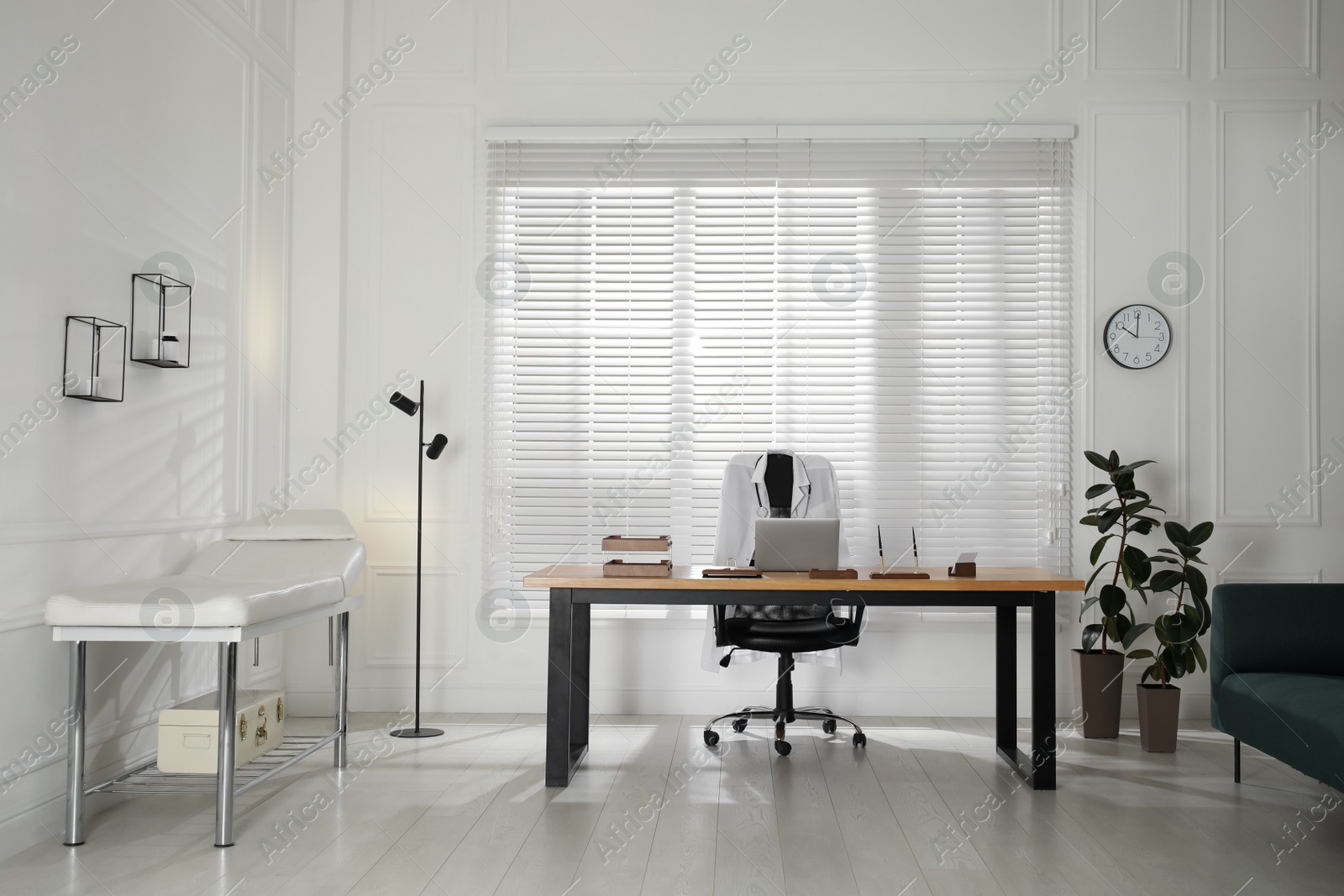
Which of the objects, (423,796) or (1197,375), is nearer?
(423,796)

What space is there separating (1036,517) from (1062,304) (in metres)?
1.06

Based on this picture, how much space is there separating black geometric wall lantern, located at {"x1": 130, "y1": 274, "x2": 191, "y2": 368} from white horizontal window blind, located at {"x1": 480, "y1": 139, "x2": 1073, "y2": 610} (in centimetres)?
146

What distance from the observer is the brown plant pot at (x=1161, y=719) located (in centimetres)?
402

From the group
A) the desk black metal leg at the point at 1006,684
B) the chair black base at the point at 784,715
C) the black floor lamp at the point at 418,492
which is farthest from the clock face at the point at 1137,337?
the black floor lamp at the point at 418,492

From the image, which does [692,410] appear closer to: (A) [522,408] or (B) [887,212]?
(A) [522,408]

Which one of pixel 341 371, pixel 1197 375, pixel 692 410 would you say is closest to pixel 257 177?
pixel 341 371

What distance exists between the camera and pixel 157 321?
3.59 m

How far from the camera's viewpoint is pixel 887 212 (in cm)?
473

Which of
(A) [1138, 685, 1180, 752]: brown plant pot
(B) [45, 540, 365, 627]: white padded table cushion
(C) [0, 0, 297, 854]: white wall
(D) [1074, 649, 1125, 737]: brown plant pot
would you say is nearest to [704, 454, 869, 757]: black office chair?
(D) [1074, 649, 1125, 737]: brown plant pot

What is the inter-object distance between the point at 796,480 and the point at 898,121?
192 cm

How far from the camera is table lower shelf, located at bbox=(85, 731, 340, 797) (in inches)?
119

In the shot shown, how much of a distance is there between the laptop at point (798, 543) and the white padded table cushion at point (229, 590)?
164 cm

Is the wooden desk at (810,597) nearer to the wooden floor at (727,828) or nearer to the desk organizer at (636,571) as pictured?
the desk organizer at (636,571)

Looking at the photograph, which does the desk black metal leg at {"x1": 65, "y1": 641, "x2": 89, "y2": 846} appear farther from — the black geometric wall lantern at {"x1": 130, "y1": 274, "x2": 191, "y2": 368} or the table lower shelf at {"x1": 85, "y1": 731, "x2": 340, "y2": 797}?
the black geometric wall lantern at {"x1": 130, "y1": 274, "x2": 191, "y2": 368}
